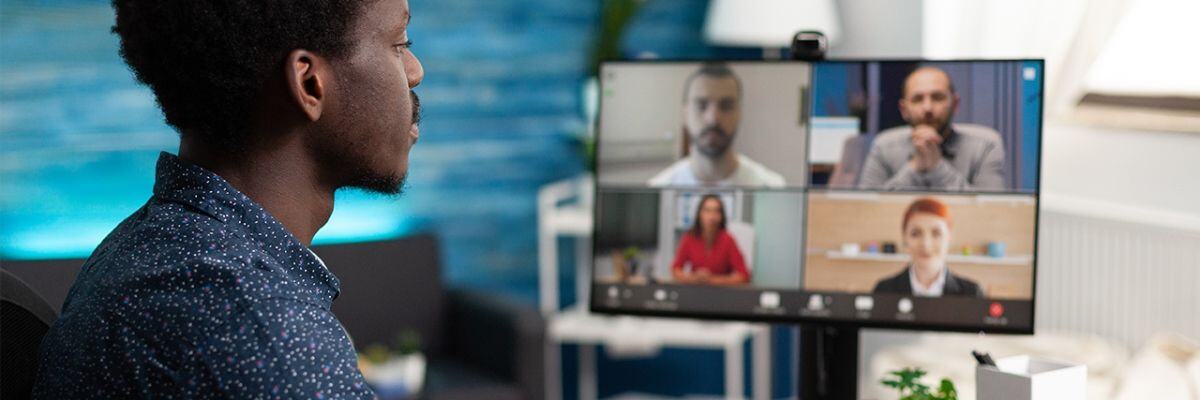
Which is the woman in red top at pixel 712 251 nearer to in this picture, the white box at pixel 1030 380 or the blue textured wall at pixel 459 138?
the white box at pixel 1030 380

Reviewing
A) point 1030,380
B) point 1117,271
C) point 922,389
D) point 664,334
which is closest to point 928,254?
point 922,389

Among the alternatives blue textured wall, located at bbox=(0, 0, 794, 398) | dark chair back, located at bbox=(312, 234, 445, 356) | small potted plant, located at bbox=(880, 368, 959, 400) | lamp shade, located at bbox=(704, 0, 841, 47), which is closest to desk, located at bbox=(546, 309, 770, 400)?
blue textured wall, located at bbox=(0, 0, 794, 398)

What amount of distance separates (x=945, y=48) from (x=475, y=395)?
1.63 m

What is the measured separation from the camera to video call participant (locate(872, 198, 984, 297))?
165cm

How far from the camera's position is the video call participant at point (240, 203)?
95cm

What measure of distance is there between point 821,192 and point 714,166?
0.15m

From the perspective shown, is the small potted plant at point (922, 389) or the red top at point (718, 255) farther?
the red top at point (718, 255)

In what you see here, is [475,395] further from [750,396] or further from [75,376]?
[75,376]

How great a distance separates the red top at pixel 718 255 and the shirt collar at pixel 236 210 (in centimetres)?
74

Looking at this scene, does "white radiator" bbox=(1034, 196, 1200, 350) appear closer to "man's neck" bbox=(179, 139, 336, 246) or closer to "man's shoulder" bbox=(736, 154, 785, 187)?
"man's shoulder" bbox=(736, 154, 785, 187)

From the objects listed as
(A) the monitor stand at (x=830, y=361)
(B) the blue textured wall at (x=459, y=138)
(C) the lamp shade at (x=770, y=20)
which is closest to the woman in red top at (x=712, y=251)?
(A) the monitor stand at (x=830, y=361)

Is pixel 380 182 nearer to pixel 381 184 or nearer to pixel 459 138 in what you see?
pixel 381 184

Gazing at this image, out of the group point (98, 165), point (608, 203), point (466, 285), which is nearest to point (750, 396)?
point (466, 285)

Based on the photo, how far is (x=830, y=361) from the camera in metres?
1.74
